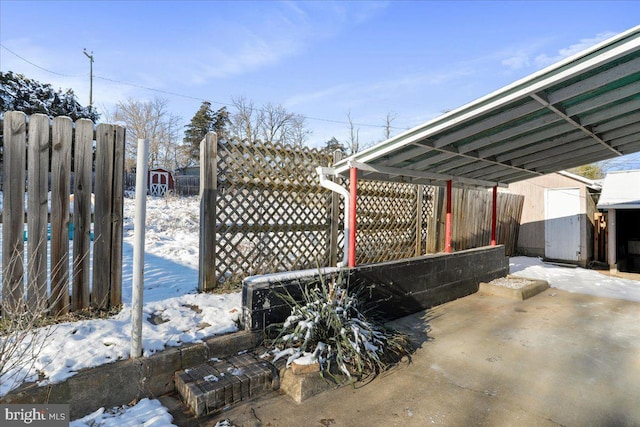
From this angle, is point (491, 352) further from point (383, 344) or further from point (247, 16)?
point (247, 16)

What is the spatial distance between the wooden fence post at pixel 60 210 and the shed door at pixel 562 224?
33.3 ft

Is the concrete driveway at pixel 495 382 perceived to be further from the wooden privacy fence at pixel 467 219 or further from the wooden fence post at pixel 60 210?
the wooden privacy fence at pixel 467 219

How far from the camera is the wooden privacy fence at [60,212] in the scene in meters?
2.54

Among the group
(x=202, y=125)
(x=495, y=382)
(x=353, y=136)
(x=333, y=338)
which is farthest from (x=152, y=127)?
(x=495, y=382)

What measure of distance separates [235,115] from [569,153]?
26488mm

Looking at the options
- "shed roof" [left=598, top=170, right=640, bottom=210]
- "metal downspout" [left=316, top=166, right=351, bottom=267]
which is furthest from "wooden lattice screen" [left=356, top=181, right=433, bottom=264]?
"shed roof" [left=598, top=170, right=640, bottom=210]

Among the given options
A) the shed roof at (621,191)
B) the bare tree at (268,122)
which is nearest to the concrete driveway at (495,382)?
the shed roof at (621,191)

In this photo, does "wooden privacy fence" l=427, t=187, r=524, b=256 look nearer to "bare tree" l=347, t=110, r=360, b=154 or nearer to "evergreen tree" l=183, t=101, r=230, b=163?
"bare tree" l=347, t=110, r=360, b=154

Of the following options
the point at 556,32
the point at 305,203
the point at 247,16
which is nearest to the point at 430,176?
the point at 305,203

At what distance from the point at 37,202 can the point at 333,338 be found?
2.65 metres

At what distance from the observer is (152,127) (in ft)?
83.5

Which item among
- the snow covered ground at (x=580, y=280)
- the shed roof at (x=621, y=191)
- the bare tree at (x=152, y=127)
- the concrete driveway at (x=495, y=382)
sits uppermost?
the bare tree at (x=152, y=127)

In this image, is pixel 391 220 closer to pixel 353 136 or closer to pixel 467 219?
pixel 467 219

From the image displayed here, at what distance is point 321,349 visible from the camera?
2.67 meters
